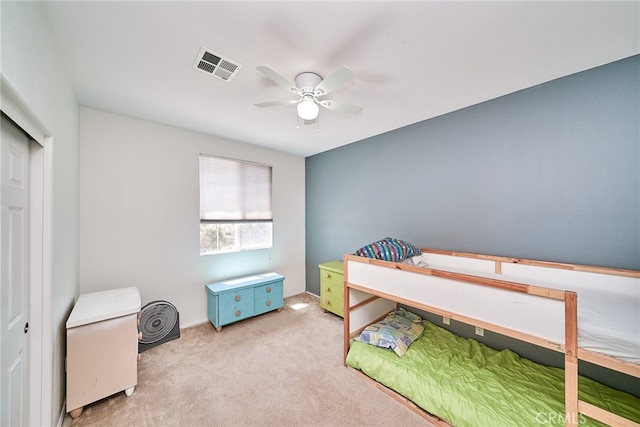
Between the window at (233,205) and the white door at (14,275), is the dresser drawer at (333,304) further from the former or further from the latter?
the white door at (14,275)

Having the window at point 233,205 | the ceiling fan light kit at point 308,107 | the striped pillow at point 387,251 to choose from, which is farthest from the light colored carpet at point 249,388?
the ceiling fan light kit at point 308,107

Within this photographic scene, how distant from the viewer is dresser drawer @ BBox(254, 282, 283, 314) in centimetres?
316

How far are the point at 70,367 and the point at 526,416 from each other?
3053 mm

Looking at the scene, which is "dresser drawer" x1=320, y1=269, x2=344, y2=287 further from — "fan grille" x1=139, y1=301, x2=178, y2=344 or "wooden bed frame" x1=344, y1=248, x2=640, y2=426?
"fan grille" x1=139, y1=301, x2=178, y2=344

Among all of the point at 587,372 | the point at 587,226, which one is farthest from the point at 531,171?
the point at 587,372

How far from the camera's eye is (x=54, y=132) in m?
1.43

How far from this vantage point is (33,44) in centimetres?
113

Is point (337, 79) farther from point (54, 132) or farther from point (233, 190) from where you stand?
point (233, 190)

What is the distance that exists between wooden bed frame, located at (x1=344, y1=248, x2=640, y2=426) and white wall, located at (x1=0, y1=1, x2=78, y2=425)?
6.94ft

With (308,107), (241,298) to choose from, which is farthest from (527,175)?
(241,298)

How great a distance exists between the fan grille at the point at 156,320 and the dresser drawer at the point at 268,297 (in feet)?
3.14

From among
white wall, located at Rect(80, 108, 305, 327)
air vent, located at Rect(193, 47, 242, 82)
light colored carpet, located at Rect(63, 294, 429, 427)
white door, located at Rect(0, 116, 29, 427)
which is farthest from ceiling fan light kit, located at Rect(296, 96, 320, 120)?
light colored carpet, located at Rect(63, 294, 429, 427)

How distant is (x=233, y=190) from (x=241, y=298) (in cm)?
151

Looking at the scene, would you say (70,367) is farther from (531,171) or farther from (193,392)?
(531,171)
